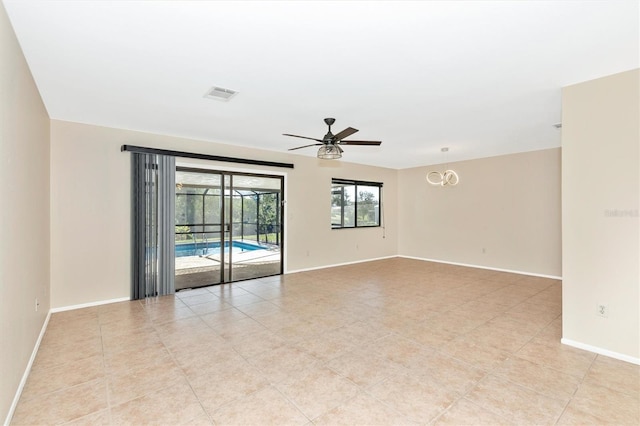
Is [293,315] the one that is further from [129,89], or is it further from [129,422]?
[129,89]

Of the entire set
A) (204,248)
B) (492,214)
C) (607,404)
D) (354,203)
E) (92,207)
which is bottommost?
(607,404)

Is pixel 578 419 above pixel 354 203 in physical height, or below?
below

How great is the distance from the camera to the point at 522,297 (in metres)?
4.82

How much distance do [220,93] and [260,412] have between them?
2975 mm

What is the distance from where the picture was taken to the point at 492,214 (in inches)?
277

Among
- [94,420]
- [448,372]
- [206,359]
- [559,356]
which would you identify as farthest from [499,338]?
[94,420]

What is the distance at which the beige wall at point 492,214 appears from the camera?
6.23 m

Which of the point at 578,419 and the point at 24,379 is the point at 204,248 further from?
the point at 578,419

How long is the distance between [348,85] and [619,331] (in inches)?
135

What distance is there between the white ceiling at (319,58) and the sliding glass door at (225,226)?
148cm

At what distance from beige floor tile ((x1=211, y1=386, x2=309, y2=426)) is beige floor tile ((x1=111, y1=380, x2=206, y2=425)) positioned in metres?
0.17

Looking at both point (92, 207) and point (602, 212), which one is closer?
point (602, 212)

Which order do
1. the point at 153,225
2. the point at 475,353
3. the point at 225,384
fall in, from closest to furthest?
the point at 225,384 → the point at 475,353 → the point at 153,225

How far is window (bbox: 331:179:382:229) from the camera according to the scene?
299 inches
